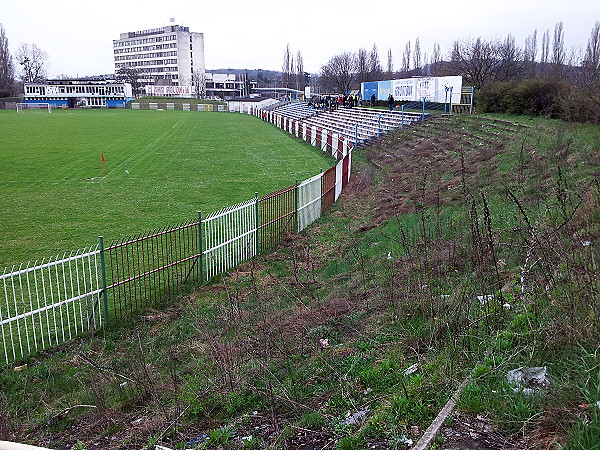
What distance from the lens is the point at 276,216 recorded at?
44.2 ft

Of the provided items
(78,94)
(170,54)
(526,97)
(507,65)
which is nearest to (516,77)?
(507,65)

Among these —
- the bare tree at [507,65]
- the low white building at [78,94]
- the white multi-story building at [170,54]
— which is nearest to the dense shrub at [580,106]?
the bare tree at [507,65]

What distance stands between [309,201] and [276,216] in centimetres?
189

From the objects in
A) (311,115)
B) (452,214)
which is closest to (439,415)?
(452,214)

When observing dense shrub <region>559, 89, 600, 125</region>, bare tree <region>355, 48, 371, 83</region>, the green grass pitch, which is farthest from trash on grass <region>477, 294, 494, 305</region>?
bare tree <region>355, 48, 371, 83</region>

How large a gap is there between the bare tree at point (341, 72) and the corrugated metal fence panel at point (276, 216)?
70738mm

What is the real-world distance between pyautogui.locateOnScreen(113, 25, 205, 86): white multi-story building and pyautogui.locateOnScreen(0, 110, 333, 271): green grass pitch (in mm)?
128789

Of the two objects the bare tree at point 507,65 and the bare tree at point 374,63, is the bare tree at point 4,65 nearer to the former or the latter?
the bare tree at point 374,63

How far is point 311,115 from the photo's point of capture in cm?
5828

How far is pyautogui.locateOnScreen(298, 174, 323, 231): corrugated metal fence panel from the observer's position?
14.4m

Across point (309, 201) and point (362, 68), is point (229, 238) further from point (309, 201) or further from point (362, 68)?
point (362, 68)

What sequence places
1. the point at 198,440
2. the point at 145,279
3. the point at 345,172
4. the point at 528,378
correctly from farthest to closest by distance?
the point at 345,172 → the point at 145,279 → the point at 198,440 → the point at 528,378

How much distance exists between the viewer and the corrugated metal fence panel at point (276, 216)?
12812 mm

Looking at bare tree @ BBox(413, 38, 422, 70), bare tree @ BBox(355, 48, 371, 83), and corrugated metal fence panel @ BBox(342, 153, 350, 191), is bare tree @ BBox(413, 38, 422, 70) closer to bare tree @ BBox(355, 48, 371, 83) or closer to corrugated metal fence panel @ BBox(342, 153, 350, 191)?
bare tree @ BBox(355, 48, 371, 83)
